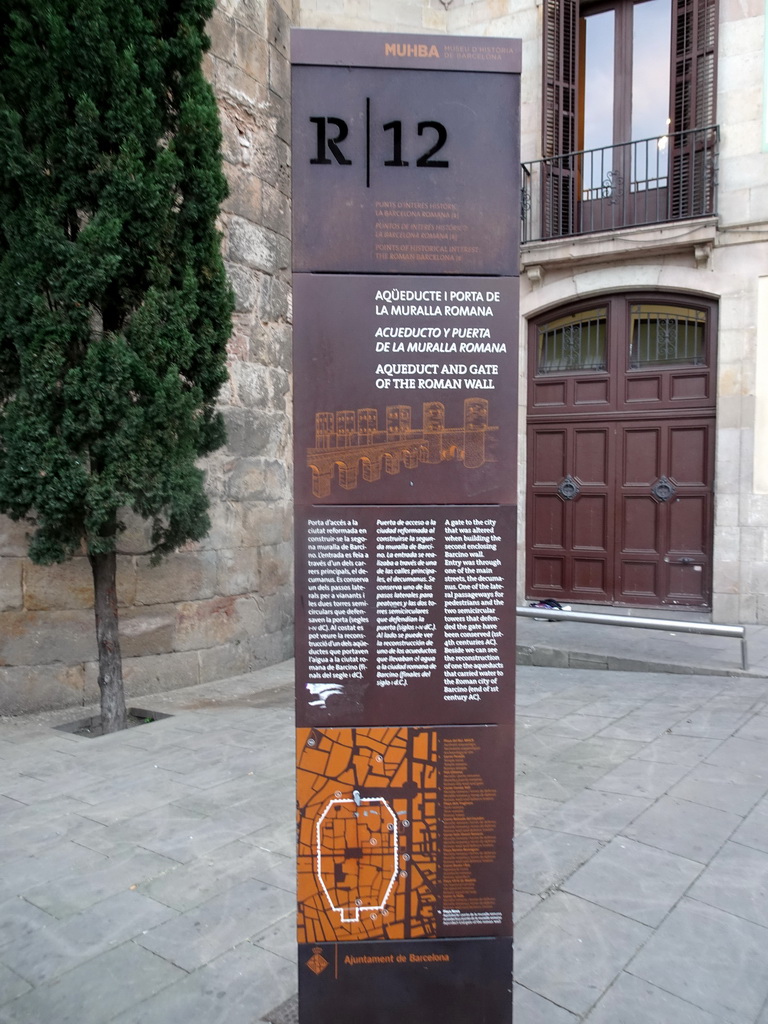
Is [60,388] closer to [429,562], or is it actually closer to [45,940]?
[45,940]

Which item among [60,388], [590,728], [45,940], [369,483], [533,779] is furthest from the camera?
[590,728]

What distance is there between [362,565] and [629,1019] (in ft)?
5.27

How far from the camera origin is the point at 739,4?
919 centimetres

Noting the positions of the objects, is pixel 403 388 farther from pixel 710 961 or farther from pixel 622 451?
pixel 622 451

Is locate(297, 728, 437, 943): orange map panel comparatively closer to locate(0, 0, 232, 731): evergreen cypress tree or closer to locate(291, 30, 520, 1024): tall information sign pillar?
locate(291, 30, 520, 1024): tall information sign pillar

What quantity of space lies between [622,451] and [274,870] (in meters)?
8.08

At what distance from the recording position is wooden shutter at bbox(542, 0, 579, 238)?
10258 millimetres

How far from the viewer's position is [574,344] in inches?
419

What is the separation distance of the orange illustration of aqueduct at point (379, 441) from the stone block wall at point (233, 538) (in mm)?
4347

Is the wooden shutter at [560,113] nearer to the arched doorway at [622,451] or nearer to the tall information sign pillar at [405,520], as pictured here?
the arched doorway at [622,451]

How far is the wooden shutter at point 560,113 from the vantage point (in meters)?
10.3

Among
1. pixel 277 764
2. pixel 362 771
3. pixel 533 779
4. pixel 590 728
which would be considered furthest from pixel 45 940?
pixel 590 728

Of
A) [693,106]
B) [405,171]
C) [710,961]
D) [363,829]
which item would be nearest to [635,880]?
[710,961]

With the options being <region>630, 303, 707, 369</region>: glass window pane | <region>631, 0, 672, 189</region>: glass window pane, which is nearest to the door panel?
<region>630, 303, 707, 369</region>: glass window pane
